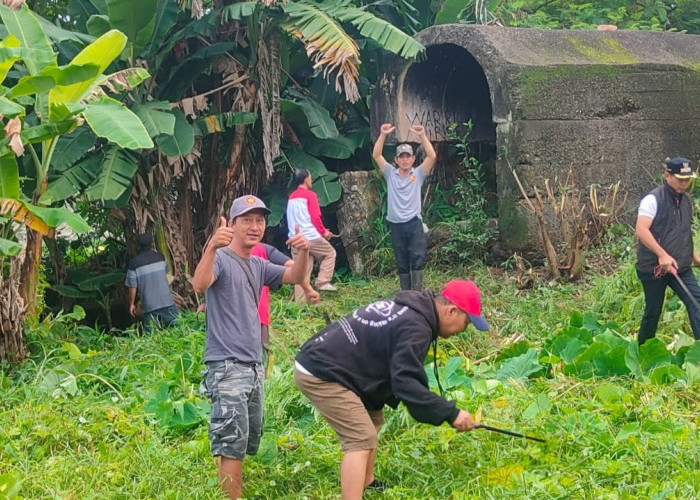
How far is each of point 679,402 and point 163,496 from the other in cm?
322

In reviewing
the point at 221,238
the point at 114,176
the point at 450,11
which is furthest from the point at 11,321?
the point at 450,11

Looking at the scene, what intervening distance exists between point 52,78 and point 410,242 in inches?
165

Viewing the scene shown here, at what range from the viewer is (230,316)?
16.8 ft

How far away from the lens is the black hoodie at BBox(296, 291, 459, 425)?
178 inches

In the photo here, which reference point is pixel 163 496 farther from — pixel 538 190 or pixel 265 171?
pixel 265 171

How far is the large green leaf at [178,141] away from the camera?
10586 millimetres

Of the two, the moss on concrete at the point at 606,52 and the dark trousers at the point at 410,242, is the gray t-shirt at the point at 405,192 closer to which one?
the dark trousers at the point at 410,242

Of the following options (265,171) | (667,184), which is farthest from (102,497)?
(265,171)

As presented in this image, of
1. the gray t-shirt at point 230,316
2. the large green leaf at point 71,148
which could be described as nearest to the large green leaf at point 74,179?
the large green leaf at point 71,148

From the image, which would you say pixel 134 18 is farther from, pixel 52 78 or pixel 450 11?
pixel 450 11

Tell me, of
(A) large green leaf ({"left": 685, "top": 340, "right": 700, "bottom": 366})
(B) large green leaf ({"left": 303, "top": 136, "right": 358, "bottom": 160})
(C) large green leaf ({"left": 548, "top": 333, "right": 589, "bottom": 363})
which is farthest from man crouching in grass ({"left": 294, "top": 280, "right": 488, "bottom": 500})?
(B) large green leaf ({"left": 303, "top": 136, "right": 358, "bottom": 160})

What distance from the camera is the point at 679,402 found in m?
6.13

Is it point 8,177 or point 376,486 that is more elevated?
point 8,177

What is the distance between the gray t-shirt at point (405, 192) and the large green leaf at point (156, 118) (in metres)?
2.32
